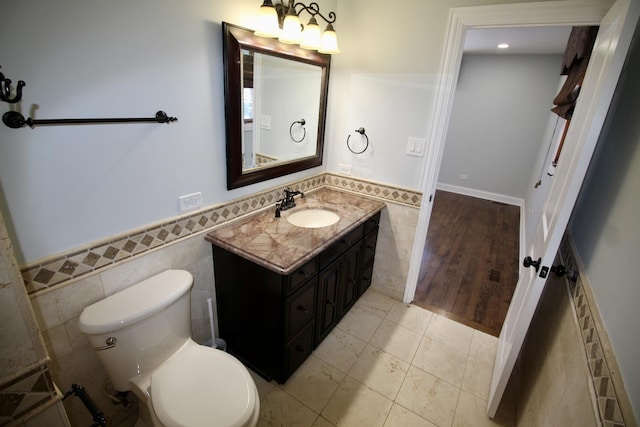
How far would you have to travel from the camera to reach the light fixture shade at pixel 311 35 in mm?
1624

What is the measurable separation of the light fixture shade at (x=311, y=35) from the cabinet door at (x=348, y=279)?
1.25 m

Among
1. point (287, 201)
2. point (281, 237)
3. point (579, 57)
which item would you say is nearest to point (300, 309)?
point (281, 237)

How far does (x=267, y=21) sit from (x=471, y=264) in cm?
292

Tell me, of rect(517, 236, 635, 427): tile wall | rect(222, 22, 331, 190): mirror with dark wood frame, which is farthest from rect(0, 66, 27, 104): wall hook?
rect(517, 236, 635, 427): tile wall

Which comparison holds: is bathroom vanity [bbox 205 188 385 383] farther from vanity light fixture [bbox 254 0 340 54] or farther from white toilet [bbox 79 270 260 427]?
vanity light fixture [bbox 254 0 340 54]

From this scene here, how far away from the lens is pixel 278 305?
149 centimetres

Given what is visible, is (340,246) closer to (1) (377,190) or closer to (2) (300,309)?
(2) (300,309)

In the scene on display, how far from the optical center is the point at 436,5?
1807mm

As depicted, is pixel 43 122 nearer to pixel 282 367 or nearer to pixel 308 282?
pixel 308 282

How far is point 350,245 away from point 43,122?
5.14ft

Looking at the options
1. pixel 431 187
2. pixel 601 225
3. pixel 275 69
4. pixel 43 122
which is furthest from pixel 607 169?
pixel 43 122

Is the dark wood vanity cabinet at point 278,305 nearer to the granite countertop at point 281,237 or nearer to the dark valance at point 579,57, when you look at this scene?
the granite countertop at point 281,237

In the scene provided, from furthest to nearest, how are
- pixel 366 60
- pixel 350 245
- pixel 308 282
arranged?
1. pixel 366 60
2. pixel 350 245
3. pixel 308 282

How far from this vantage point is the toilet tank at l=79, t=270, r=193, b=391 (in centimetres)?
112
